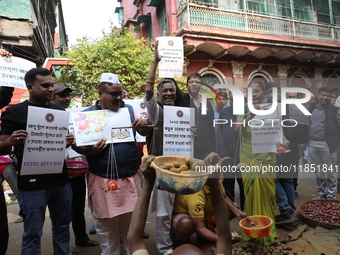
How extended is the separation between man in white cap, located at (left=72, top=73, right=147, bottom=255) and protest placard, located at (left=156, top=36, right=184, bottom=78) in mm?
1113

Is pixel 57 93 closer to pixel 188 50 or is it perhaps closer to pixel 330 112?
pixel 330 112

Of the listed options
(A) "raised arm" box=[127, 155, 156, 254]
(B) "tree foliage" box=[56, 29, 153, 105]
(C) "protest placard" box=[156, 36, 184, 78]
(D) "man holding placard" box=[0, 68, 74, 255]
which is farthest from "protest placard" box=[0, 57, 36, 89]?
(B) "tree foliage" box=[56, 29, 153, 105]

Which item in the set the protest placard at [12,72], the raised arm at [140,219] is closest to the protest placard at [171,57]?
the protest placard at [12,72]

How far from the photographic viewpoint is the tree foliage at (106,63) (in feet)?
29.1

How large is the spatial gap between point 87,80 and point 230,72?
22.1 feet

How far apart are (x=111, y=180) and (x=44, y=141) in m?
0.68

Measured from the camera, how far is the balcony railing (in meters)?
11.2

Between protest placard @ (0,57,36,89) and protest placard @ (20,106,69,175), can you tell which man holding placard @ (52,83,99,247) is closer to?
protest placard @ (0,57,36,89)

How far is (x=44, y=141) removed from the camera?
2268 mm

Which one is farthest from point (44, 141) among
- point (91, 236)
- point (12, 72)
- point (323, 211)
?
point (323, 211)

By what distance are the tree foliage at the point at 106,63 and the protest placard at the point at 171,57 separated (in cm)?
539

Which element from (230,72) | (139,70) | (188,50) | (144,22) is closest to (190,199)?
(139,70)

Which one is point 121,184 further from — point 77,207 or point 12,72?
Answer: point 12,72

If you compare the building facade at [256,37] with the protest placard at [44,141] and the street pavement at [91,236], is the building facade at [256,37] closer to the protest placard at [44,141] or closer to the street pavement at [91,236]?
the street pavement at [91,236]
